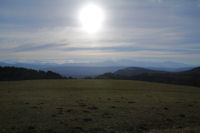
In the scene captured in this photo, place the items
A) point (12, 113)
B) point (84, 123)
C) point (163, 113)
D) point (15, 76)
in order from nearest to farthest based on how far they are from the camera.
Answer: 1. point (84, 123)
2. point (12, 113)
3. point (163, 113)
4. point (15, 76)

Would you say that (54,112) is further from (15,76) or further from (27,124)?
(15,76)

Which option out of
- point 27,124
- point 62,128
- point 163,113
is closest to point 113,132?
point 62,128

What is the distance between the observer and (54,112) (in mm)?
13172

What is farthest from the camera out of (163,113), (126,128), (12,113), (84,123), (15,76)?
(15,76)

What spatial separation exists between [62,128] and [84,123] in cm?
156

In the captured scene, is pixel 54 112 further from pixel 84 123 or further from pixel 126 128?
pixel 126 128

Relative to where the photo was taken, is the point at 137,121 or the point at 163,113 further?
Result: the point at 163,113

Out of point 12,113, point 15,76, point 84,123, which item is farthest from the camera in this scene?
point 15,76

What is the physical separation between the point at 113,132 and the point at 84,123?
2.22 meters

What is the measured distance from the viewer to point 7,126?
980 cm

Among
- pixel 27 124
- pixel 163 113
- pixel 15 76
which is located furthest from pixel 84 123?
pixel 15 76

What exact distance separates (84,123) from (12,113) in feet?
19.8

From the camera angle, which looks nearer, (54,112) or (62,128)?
(62,128)

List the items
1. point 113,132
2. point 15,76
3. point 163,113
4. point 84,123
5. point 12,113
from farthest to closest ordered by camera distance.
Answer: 1. point 15,76
2. point 163,113
3. point 12,113
4. point 84,123
5. point 113,132
